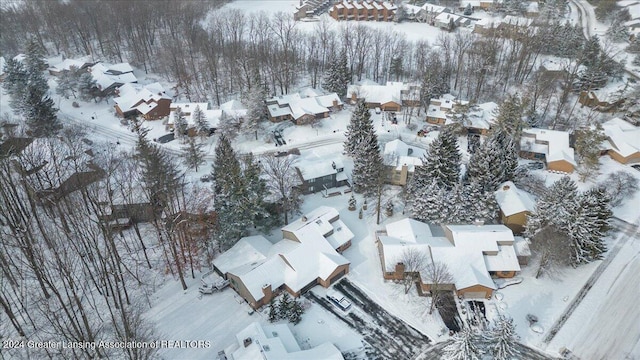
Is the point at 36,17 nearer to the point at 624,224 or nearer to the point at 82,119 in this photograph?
the point at 82,119

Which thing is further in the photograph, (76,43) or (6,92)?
(76,43)

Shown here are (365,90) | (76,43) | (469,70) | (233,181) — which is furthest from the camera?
(76,43)

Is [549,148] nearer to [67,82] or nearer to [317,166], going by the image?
[317,166]

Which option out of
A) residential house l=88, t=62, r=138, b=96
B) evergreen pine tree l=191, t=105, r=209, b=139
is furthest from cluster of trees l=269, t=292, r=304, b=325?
residential house l=88, t=62, r=138, b=96

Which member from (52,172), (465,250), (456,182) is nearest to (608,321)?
(465,250)

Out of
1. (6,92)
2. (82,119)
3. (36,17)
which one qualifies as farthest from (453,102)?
(36,17)

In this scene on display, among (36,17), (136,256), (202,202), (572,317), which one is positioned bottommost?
(572,317)

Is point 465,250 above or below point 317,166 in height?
below

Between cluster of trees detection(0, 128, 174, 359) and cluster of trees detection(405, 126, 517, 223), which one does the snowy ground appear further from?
cluster of trees detection(0, 128, 174, 359)
